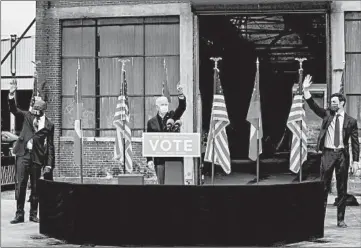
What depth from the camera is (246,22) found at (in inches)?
1082

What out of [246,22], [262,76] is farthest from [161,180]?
[262,76]

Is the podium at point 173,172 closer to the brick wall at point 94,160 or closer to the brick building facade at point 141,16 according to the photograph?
the brick building facade at point 141,16

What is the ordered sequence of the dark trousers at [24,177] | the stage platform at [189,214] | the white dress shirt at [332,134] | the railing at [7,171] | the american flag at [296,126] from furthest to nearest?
the railing at [7,171] → the american flag at [296,126] → the dark trousers at [24,177] → the white dress shirt at [332,134] → the stage platform at [189,214]

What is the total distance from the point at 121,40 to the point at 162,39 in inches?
54.5

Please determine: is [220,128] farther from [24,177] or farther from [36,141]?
[24,177]

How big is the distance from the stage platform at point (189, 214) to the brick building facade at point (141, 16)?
9720mm

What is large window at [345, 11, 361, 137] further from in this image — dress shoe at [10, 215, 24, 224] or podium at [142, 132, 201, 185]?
dress shoe at [10, 215, 24, 224]

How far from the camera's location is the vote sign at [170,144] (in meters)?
10.2

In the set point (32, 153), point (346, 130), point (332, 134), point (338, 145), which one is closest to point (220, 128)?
point (332, 134)

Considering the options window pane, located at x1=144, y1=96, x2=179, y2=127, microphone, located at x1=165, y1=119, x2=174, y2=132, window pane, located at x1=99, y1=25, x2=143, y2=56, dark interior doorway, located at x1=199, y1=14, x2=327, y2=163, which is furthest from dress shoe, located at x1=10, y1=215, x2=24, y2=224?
dark interior doorway, located at x1=199, y1=14, x2=327, y2=163

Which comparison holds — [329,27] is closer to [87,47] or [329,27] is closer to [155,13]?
[155,13]

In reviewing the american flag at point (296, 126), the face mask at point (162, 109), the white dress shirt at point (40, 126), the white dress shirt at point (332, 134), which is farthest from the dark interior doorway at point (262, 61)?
the white dress shirt at point (40, 126)

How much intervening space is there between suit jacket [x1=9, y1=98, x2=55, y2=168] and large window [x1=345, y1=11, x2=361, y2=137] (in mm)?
10076

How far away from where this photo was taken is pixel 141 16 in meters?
19.2
